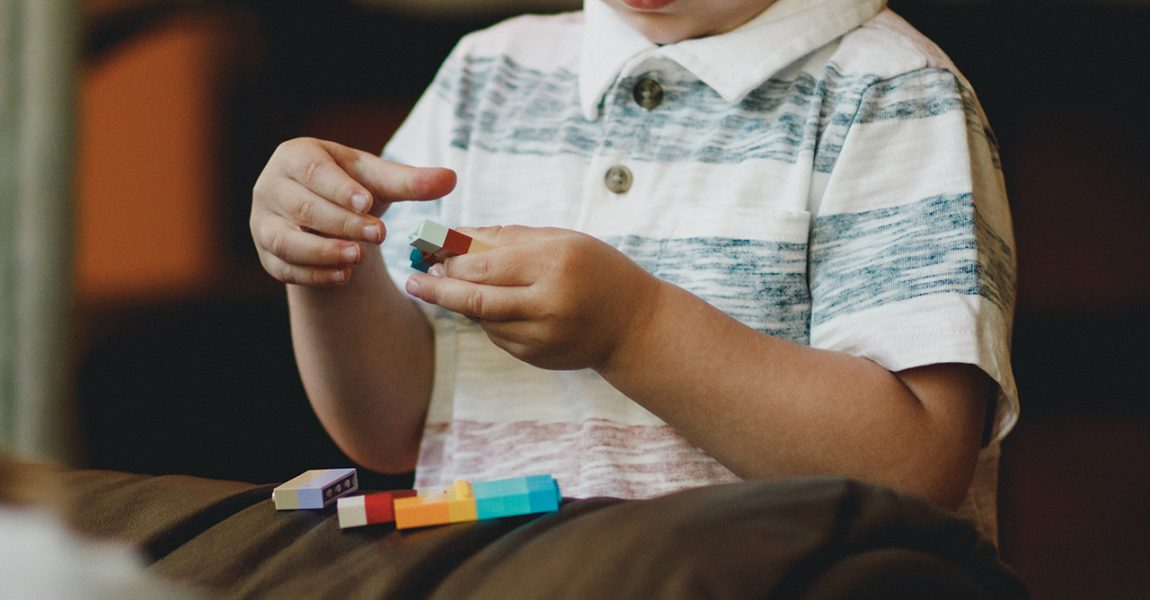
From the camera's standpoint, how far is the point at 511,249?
54cm

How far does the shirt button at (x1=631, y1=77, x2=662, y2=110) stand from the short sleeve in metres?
0.13

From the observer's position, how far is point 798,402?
1.83 feet

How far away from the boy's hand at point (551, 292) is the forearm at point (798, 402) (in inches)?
0.7

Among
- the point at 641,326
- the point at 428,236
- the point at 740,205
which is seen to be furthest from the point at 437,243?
the point at 740,205

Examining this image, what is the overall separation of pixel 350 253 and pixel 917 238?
1.08 ft

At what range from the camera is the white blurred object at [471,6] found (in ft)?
3.34

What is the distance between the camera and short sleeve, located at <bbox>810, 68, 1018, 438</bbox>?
1.86 feet

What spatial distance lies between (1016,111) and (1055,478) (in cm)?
34

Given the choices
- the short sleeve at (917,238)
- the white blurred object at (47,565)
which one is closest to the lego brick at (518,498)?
the white blurred object at (47,565)

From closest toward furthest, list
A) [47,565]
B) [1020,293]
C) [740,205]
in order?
[47,565] < [740,205] < [1020,293]

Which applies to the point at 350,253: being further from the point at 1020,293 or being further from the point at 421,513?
the point at 1020,293

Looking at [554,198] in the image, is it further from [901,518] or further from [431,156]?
[901,518]

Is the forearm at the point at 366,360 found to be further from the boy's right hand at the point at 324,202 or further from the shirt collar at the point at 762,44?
the shirt collar at the point at 762,44

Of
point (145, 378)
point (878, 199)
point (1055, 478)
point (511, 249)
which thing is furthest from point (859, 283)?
point (145, 378)
